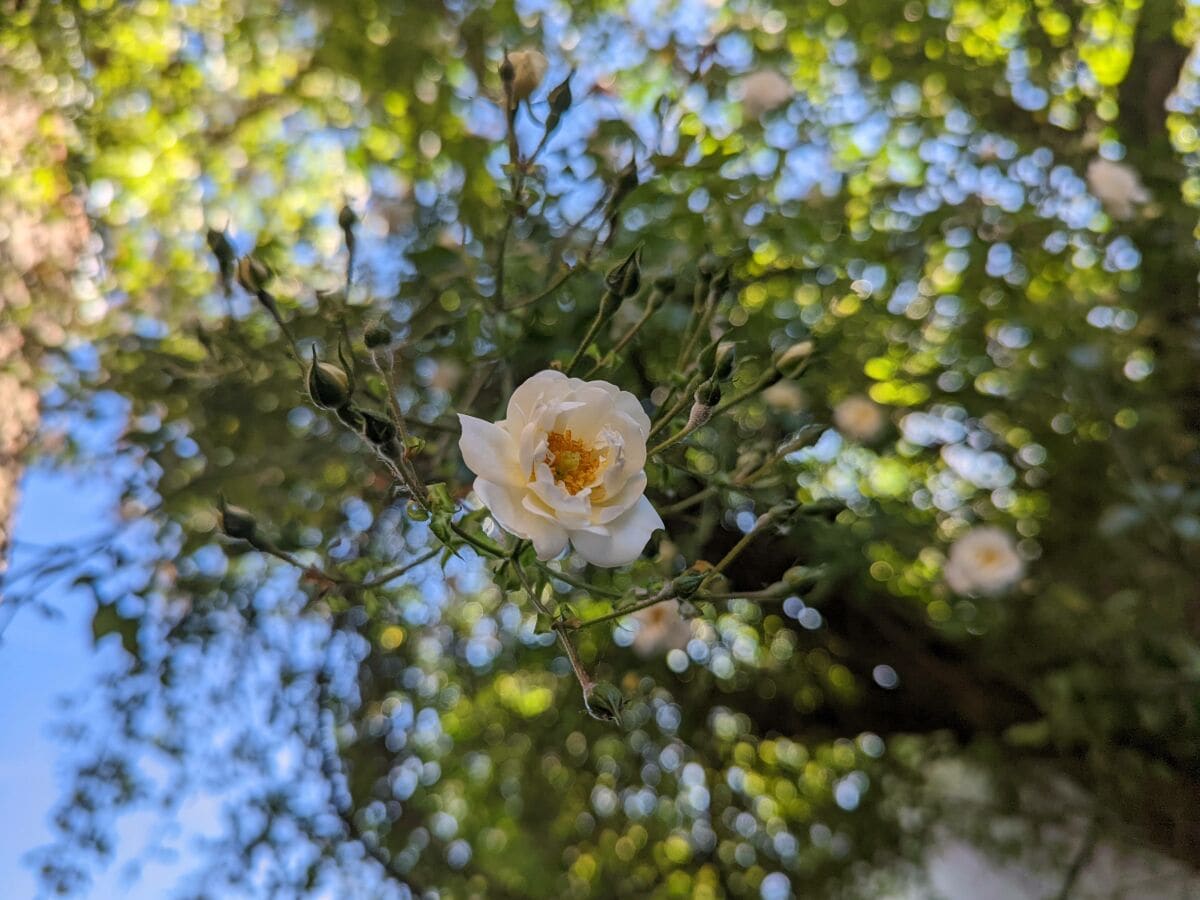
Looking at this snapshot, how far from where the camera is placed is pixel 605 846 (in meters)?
1.38

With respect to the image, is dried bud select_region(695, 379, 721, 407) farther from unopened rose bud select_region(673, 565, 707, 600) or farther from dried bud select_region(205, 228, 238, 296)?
dried bud select_region(205, 228, 238, 296)

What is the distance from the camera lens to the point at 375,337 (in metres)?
0.45

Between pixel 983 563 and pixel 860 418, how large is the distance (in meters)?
0.26

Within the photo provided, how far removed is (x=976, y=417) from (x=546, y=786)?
33.6 inches

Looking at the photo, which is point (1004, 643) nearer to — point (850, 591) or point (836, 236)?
point (850, 591)

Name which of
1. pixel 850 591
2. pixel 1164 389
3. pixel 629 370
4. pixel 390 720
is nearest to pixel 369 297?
pixel 629 370

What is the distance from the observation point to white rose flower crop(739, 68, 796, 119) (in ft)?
3.54

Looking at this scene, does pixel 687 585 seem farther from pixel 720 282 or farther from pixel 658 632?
pixel 658 632

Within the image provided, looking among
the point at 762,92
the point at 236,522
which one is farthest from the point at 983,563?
the point at 236,522

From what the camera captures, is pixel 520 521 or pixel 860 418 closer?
pixel 520 521

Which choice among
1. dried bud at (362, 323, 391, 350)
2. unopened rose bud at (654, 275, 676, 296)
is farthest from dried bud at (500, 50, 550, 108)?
dried bud at (362, 323, 391, 350)

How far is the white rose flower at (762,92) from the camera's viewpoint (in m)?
1.08

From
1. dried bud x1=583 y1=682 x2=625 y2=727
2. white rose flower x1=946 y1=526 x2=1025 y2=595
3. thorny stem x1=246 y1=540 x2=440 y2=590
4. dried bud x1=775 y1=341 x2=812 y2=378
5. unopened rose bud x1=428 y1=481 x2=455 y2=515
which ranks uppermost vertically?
unopened rose bud x1=428 y1=481 x2=455 y2=515

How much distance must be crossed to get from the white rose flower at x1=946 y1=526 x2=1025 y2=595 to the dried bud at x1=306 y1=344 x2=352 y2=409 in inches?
38.3
